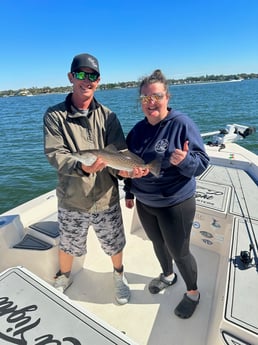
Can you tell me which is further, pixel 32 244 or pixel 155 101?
pixel 32 244

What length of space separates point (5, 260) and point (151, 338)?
1.53m

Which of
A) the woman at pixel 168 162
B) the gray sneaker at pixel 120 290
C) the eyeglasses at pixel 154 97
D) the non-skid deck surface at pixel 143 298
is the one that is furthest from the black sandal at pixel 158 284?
the eyeglasses at pixel 154 97

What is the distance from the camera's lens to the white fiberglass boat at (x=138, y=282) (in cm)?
124

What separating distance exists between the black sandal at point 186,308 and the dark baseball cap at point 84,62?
2.10 m

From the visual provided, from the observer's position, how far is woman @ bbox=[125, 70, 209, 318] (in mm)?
1858

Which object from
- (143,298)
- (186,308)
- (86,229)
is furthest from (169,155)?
(143,298)

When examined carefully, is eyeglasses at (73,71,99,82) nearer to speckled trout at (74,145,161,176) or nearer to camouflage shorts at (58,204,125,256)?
speckled trout at (74,145,161,176)

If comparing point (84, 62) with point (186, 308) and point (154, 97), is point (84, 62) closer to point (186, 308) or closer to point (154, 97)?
point (154, 97)

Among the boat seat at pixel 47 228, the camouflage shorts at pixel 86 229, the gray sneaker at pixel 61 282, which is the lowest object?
the gray sneaker at pixel 61 282

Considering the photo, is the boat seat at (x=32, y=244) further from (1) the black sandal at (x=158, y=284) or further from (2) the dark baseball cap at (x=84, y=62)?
(2) the dark baseball cap at (x=84, y=62)

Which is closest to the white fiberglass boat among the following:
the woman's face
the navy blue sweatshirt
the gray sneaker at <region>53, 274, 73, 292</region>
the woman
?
the gray sneaker at <region>53, 274, 73, 292</region>

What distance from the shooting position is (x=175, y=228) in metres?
1.98

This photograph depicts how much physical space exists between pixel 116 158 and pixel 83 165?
0.25m

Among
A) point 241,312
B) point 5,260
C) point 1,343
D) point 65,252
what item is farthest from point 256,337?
point 5,260
